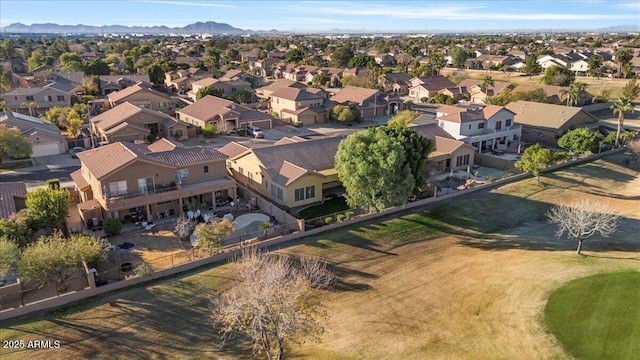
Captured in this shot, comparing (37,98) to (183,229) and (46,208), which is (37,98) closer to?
(46,208)

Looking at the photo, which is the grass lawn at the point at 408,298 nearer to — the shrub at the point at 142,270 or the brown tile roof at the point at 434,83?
the shrub at the point at 142,270

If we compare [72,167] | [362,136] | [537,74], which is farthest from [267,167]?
[537,74]

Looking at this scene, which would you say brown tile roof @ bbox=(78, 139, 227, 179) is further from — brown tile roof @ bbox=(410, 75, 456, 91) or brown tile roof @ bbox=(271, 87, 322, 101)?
brown tile roof @ bbox=(410, 75, 456, 91)

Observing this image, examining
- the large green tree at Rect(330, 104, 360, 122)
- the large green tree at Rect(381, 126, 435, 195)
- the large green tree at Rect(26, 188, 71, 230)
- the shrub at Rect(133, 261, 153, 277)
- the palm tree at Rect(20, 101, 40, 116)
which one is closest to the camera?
the shrub at Rect(133, 261, 153, 277)

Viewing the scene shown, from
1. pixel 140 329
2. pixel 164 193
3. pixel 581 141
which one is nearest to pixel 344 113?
pixel 581 141

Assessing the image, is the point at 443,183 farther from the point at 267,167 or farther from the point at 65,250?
the point at 65,250

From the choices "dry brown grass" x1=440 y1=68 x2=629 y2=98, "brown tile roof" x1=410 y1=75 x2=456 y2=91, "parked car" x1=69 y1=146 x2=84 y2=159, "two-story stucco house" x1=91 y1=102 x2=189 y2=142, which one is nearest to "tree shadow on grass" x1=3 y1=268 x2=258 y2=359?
"parked car" x1=69 y1=146 x2=84 y2=159

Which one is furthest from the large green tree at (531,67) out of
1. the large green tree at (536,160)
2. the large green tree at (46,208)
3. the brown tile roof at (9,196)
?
the brown tile roof at (9,196)
